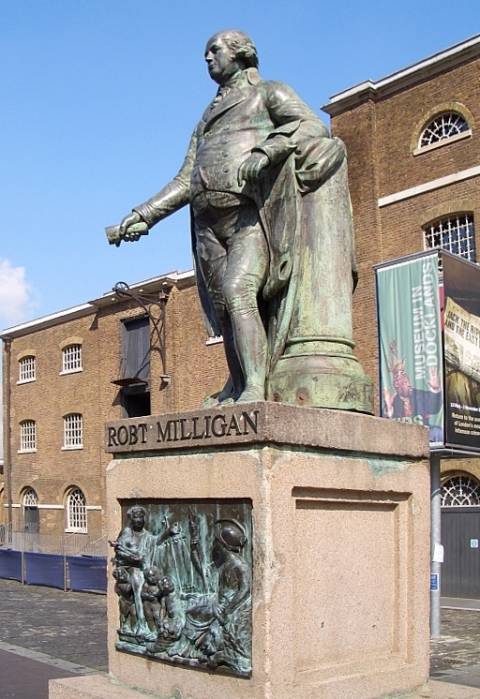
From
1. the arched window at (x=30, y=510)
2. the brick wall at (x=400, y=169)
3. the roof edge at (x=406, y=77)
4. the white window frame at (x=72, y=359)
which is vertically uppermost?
the roof edge at (x=406, y=77)

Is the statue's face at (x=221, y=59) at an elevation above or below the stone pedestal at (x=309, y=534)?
above

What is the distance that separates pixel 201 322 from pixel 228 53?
25.9 m

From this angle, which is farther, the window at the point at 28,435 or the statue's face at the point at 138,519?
the window at the point at 28,435

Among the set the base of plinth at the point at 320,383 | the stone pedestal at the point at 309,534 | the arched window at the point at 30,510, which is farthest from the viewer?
the arched window at the point at 30,510

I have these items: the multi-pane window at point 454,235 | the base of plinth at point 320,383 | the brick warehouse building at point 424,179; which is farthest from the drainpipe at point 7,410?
the base of plinth at point 320,383

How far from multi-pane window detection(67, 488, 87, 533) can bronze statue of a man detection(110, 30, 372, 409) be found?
31.1 meters

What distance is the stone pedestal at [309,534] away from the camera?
425cm

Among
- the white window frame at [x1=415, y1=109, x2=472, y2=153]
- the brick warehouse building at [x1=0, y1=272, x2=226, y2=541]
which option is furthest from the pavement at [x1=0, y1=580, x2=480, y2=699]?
the white window frame at [x1=415, y1=109, x2=472, y2=153]

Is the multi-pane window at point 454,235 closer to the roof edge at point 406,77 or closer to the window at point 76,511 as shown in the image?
the roof edge at point 406,77

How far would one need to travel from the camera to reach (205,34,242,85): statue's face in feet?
17.0

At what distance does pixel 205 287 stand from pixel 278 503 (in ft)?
5.03

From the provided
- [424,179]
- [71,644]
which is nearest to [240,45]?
[71,644]

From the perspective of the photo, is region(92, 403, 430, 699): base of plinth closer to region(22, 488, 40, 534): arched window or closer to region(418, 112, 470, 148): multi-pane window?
region(418, 112, 470, 148): multi-pane window

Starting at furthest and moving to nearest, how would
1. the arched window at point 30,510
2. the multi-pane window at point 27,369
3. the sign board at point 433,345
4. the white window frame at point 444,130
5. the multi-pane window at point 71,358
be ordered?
the multi-pane window at point 27,369, the arched window at point 30,510, the multi-pane window at point 71,358, the white window frame at point 444,130, the sign board at point 433,345
